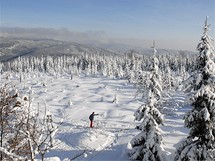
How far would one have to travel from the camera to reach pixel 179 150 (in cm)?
1738

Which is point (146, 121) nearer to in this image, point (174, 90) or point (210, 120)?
point (210, 120)

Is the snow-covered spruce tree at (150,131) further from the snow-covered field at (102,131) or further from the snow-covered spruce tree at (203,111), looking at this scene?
the snow-covered spruce tree at (203,111)

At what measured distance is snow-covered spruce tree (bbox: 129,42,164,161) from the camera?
2036 cm

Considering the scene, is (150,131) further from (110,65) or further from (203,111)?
(110,65)

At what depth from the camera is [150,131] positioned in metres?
20.6

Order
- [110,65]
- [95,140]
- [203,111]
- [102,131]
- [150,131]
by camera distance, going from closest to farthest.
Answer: [203,111], [150,131], [95,140], [102,131], [110,65]

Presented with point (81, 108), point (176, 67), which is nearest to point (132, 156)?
point (81, 108)

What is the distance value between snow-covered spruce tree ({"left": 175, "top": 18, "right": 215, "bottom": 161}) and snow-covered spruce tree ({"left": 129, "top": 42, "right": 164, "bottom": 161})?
3.61 meters

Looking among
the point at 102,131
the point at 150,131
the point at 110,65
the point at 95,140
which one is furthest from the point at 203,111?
the point at 110,65

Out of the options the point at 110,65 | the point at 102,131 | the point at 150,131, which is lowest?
the point at 110,65

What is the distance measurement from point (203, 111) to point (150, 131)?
5151 mm

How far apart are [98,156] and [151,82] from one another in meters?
6.80

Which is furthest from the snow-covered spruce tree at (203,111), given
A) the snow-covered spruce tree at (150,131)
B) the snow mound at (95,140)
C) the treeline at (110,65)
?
the treeline at (110,65)

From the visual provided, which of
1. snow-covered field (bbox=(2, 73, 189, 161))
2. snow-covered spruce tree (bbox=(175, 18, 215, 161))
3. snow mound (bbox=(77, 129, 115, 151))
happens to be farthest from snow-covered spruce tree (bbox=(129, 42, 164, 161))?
snow mound (bbox=(77, 129, 115, 151))
